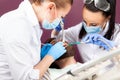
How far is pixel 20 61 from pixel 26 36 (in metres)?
0.14

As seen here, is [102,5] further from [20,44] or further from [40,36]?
[20,44]

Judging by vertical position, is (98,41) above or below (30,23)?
below

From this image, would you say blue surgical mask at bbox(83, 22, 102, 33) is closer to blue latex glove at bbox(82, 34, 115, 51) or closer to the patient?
blue latex glove at bbox(82, 34, 115, 51)

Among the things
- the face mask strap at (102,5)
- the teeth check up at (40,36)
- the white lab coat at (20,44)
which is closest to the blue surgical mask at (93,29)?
the teeth check up at (40,36)

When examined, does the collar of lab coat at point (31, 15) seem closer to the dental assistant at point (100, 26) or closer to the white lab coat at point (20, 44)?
the white lab coat at point (20, 44)

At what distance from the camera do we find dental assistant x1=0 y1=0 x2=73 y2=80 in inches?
56.0

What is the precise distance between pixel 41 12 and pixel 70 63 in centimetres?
54

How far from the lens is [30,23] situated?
4.93ft

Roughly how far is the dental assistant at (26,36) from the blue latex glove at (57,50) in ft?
0.24

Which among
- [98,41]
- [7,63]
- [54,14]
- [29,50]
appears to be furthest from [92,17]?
[7,63]

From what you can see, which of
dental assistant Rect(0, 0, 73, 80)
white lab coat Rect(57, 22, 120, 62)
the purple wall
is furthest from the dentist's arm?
the purple wall

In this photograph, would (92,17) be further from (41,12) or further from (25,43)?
(25,43)

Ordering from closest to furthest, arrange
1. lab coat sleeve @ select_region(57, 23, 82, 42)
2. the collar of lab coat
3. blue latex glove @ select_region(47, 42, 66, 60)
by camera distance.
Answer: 1. the collar of lab coat
2. blue latex glove @ select_region(47, 42, 66, 60)
3. lab coat sleeve @ select_region(57, 23, 82, 42)

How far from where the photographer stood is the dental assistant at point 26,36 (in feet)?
4.67
